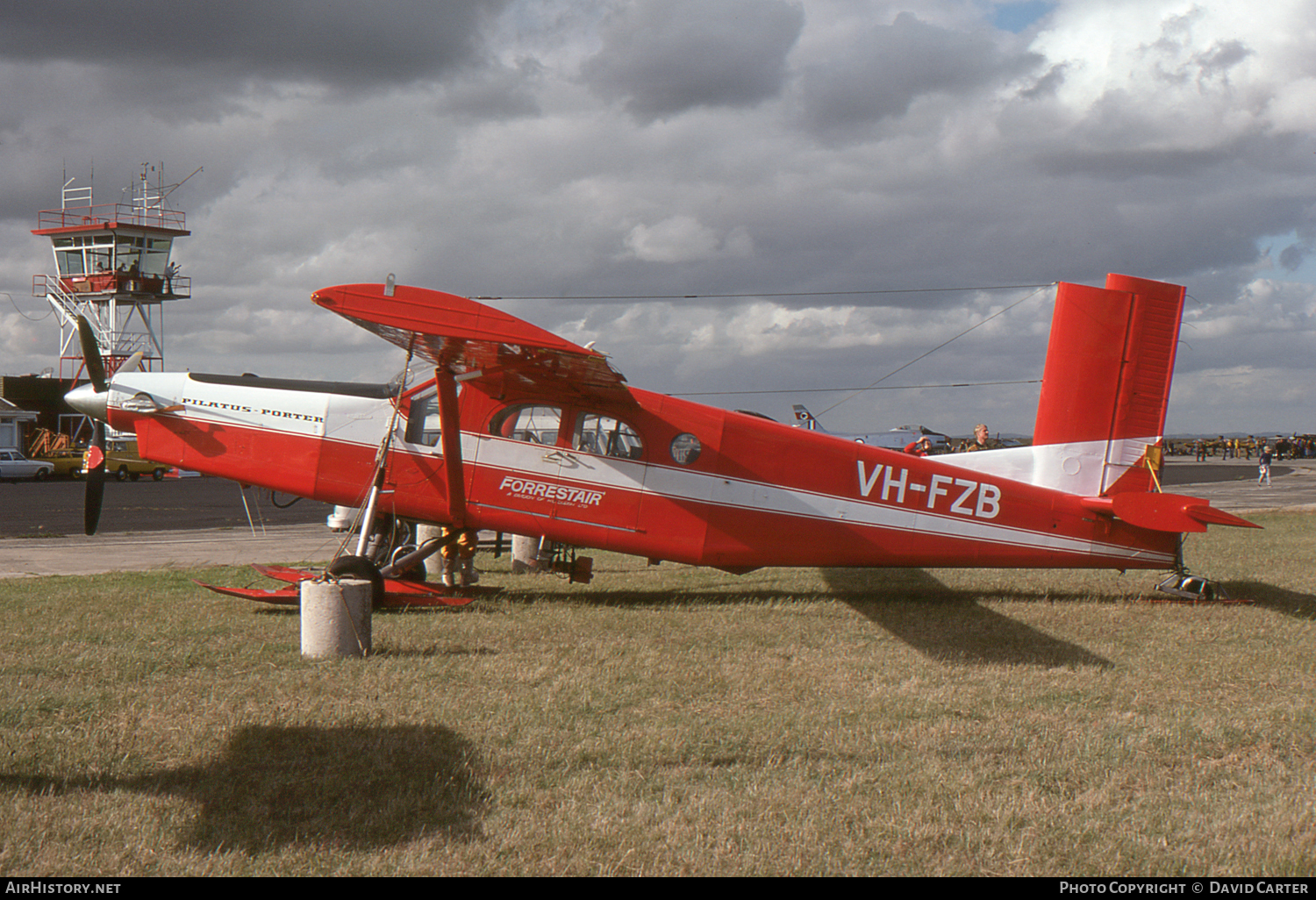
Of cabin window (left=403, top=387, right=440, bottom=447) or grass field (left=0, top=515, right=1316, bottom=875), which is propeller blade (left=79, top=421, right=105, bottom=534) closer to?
grass field (left=0, top=515, right=1316, bottom=875)

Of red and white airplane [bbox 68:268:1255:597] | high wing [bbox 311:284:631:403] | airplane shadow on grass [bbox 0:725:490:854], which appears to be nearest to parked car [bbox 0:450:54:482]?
red and white airplane [bbox 68:268:1255:597]

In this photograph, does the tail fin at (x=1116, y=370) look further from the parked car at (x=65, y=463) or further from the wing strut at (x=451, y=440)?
the parked car at (x=65, y=463)

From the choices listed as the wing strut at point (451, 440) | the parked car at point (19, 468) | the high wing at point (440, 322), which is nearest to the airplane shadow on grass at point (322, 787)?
the high wing at point (440, 322)

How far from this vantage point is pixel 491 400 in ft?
33.5

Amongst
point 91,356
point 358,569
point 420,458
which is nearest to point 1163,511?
point 420,458

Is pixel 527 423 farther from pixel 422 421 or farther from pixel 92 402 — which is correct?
pixel 92 402

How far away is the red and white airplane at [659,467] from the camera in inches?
398

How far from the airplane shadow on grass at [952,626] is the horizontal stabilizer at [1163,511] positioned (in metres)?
1.72

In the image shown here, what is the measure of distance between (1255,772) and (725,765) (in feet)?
9.07

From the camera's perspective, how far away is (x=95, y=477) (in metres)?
10.5

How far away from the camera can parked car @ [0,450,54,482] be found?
1642 inches

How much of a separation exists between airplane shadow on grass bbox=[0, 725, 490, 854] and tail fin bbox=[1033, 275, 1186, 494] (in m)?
8.03
